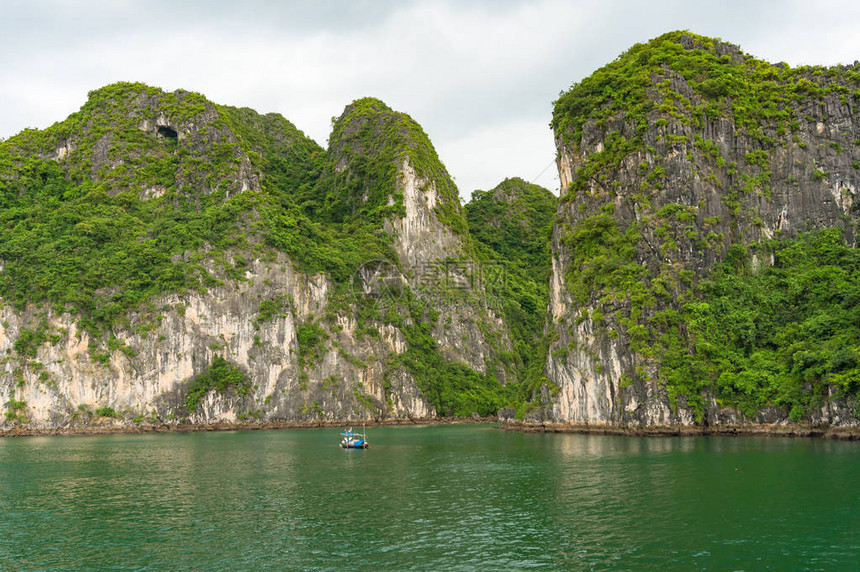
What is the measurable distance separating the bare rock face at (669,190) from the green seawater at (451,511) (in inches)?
583

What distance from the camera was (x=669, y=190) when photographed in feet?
176

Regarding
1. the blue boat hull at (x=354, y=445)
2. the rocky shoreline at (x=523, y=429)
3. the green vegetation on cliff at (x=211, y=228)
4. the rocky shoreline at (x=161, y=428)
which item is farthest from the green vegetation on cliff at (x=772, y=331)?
the rocky shoreline at (x=161, y=428)

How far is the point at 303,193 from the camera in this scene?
366ft

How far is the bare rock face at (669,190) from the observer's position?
5112 centimetres

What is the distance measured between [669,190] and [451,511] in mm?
40103

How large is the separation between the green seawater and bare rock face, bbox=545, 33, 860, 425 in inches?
583

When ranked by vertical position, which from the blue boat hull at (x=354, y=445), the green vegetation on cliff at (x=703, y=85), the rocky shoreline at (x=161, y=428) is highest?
the green vegetation on cliff at (x=703, y=85)

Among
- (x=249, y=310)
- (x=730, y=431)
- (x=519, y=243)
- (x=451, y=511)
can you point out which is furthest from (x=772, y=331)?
(x=519, y=243)

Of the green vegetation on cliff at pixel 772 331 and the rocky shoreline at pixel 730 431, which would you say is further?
the green vegetation on cliff at pixel 772 331

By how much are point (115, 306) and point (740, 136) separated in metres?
64.5

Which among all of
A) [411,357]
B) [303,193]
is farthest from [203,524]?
[303,193]

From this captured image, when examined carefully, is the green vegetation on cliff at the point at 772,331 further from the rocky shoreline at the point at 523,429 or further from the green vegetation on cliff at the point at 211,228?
the green vegetation on cliff at the point at 211,228

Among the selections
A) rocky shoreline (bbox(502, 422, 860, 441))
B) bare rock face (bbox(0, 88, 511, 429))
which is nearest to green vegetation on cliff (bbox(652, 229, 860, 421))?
rocky shoreline (bbox(502, 422, 860, 441))

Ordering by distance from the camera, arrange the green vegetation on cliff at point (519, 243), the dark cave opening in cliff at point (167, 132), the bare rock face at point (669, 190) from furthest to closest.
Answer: the green vegetation on cliff at point (519, 243) → the dark cave opening in cliff at point (167, 132) → the bare rock face at point (669, 190)
